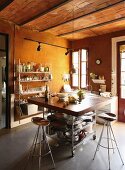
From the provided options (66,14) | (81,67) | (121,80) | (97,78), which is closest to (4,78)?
(66,14)

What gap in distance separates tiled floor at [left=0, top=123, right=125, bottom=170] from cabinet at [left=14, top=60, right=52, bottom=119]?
2.84ft

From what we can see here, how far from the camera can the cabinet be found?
4.64 meters

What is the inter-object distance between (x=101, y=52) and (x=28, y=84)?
267cm

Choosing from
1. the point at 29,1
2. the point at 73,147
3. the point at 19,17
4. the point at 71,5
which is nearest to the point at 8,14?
the point at 19,17

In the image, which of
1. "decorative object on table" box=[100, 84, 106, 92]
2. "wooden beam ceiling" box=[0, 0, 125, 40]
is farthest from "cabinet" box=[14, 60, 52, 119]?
"decorative object on table" box=[100, 84, 106, 92]

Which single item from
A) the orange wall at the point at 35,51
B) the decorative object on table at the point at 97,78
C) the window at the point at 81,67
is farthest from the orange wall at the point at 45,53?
the decorative object on table at the point at 97,78

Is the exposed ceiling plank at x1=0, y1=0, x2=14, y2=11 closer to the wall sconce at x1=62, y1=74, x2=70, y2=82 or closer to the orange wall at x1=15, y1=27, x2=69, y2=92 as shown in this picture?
the orange wall at x1=15, y1=27, x2=69, y2=92

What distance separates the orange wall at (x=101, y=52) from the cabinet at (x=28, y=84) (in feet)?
5.33

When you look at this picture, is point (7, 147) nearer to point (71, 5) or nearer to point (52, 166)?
point (52, 166)

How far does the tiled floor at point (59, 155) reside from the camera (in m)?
2.75

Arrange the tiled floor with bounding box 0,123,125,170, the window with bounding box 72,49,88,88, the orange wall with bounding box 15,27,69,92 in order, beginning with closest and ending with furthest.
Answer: the tiled floor with bounding box 0,123,125,170
the orange wall with bounding box 15,27,69,92
the window with bounding box 72,49,88,88

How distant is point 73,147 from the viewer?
3.12 m

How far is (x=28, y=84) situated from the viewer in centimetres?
507

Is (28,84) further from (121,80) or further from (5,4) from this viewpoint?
(121,80)
